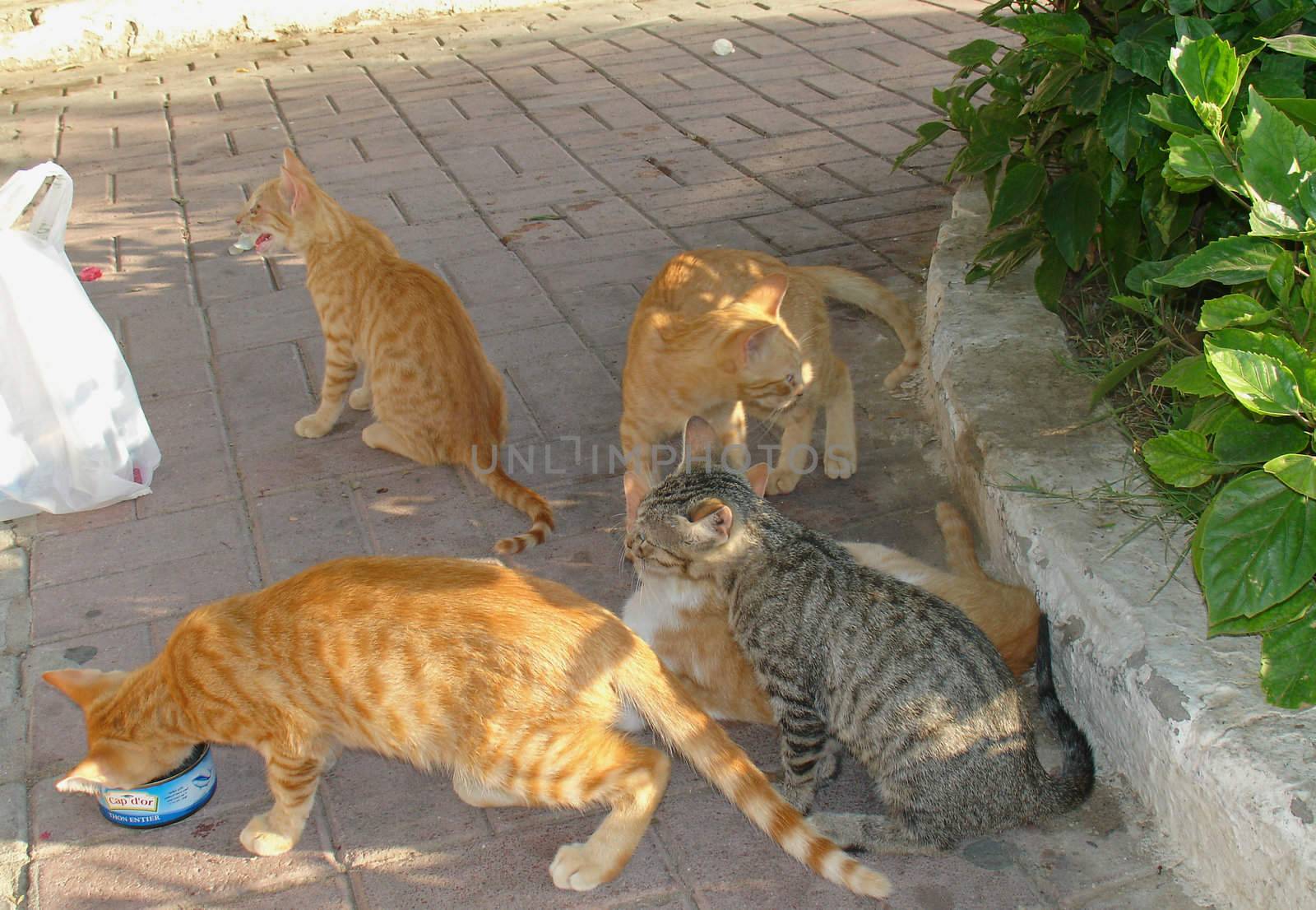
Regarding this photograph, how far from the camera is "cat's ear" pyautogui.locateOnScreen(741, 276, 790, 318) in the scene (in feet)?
13.8

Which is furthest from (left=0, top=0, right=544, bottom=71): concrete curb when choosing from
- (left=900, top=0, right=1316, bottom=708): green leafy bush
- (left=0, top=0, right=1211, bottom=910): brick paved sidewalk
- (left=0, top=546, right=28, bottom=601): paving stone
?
(left=900, top=0, right=1316, bottom=708): green leafy bush

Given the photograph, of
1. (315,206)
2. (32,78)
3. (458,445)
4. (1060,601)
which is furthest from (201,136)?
(1060,601)

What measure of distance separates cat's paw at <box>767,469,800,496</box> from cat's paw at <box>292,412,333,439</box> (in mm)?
1808

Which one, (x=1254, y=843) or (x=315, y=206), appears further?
(x=315, y=206)

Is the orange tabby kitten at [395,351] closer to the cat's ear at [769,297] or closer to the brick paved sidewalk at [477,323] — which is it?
the brick paved sidewalk at [477,323]

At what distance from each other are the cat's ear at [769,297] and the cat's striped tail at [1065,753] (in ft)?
5.38

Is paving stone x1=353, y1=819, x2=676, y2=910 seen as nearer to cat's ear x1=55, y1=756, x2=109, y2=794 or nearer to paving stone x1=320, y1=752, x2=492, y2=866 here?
paving stone x1=320, y1=752, x2=492, y2=866

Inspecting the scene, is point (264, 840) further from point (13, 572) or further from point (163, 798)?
point (13, 572)

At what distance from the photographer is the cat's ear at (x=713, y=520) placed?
312cm

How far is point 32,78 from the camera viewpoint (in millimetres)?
9359

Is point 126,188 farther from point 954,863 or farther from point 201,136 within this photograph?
point 954,863

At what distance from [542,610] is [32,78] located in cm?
878

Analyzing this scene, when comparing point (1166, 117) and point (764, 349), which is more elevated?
point (1166, 117)

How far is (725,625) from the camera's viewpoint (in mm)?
3293
